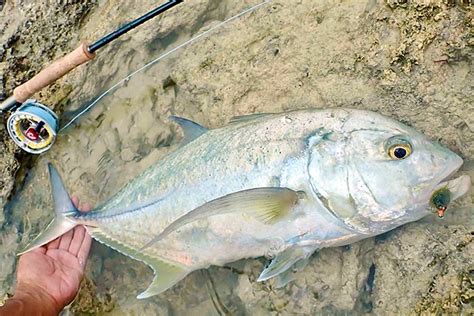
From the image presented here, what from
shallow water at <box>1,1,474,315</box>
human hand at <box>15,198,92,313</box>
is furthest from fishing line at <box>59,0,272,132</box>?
human hand at <box>15,198,92,313</box>

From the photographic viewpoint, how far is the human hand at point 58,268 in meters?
3.01

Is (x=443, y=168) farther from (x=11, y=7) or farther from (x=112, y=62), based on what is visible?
(x=11, y=7)

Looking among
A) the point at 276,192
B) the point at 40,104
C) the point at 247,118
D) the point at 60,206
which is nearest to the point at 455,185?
the point at 276,192

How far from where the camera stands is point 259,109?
282 centimetres

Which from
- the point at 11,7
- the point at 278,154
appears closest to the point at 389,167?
the point at 278,154

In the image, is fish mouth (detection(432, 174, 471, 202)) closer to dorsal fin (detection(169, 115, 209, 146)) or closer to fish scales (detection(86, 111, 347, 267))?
fish scales (detection(86, 111, 347, 267))

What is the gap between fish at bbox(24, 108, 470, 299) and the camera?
2.16 m

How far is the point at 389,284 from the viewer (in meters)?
2.49

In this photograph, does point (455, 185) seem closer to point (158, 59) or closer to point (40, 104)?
point (158, 59)

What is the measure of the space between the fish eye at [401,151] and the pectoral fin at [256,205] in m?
0.41

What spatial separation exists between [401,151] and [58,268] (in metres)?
2.05

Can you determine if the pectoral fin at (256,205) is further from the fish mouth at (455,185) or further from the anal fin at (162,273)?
the fish mouth at (455,185)

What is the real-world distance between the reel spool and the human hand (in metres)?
0.37

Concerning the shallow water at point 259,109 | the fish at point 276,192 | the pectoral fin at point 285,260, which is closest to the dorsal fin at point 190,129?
the fish at point 276,192
